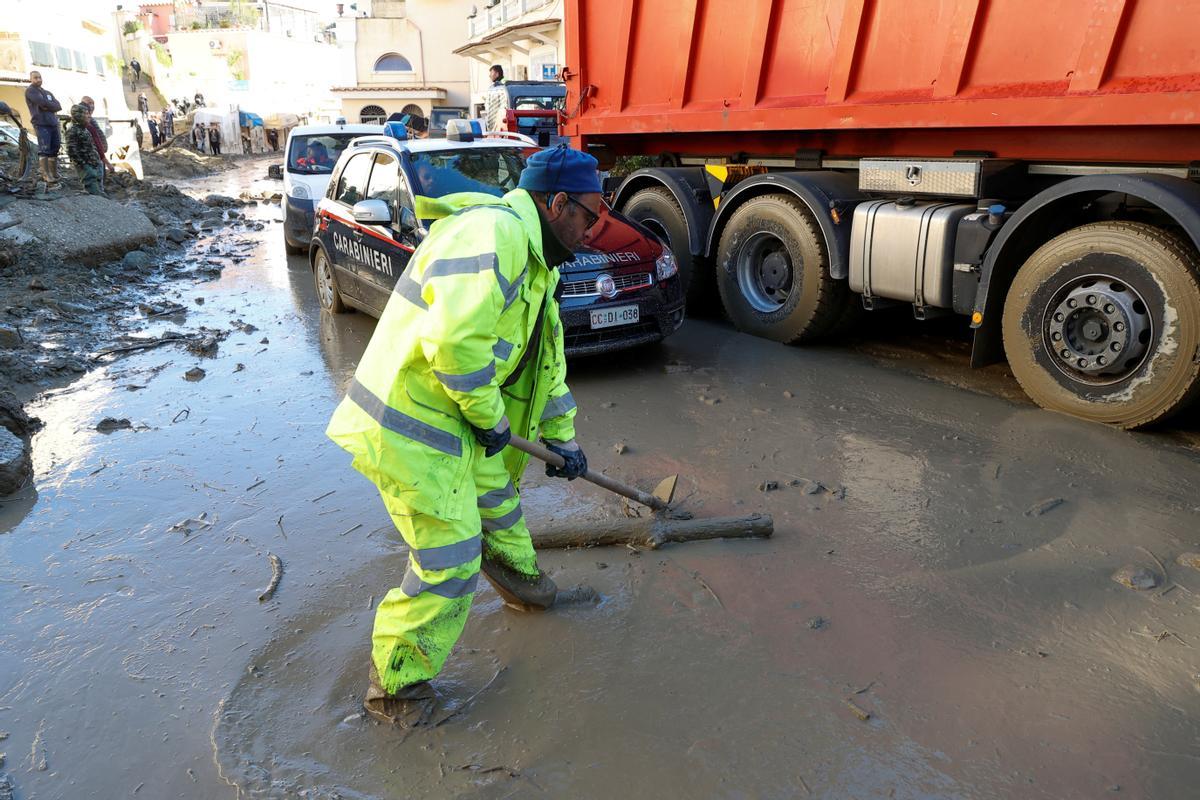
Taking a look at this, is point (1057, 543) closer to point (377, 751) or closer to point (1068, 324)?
point (1068, 324)

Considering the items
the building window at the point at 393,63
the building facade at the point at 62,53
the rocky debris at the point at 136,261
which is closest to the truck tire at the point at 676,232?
the rocky debris at the point at 136,261

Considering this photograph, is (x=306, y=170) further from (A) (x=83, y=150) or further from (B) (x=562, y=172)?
(B) (x=562, y=172)

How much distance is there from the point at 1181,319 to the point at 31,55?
3749 centimetres

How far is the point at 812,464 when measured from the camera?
4660 millimetres

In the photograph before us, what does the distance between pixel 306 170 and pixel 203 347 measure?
4851mm

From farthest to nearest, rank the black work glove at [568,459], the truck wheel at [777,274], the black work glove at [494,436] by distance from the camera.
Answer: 1. the truck wheel at [777,274]
2. the black work glove at [568,459]
3. the black work glove at [494,436]

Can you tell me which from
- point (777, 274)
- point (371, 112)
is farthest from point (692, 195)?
point (371, 112)

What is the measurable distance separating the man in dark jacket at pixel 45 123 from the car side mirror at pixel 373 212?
1066 centimetres

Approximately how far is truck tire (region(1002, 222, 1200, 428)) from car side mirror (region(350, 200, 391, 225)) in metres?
4.29

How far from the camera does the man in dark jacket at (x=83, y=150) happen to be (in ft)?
49.1

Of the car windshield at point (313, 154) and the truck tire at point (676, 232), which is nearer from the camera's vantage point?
the truck tire at point (676, 232)

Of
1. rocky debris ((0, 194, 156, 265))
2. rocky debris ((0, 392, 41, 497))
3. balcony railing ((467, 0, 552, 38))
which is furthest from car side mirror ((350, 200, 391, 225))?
balcony railing ((467, 0, 552, 38))

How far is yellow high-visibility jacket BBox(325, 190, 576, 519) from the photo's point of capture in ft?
7.62

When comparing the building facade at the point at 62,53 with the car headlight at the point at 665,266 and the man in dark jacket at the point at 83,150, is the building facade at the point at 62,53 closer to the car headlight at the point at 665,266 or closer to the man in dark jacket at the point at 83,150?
the man in dark jacket at the point at 83,150
